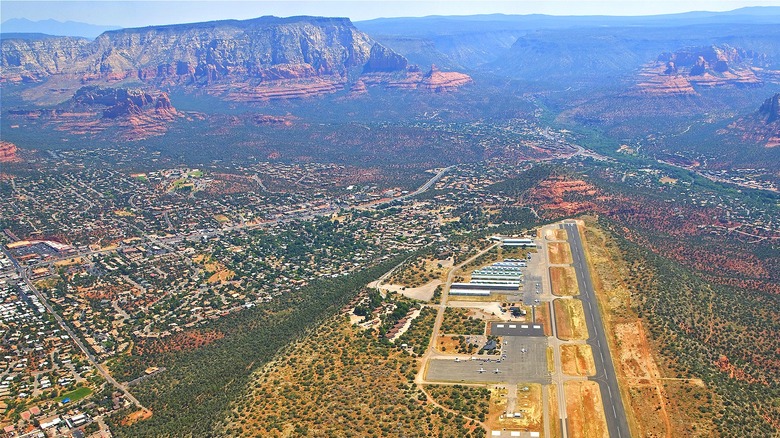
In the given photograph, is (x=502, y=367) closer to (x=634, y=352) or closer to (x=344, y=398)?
(x=634, y=352)

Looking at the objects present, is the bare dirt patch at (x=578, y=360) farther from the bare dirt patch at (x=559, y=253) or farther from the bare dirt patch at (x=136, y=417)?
the bare dirt patch at (x=136, y=417)

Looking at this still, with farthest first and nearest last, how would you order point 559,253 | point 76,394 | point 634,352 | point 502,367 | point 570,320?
point 559,253, point 570,320, point 76,394, point 634,352, point 502,367

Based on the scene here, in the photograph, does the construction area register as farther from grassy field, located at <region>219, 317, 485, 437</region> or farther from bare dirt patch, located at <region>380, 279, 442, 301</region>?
grassy field, located at <region>219, 317, 485, 437</region>

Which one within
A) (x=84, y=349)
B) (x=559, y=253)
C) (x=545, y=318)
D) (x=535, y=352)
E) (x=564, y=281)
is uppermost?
(x=535, y=352)

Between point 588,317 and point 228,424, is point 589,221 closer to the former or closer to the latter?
point 588,317

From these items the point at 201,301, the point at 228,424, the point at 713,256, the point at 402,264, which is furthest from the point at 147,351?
the point at 713,256

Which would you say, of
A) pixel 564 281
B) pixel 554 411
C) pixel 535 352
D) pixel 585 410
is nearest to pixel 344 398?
pixel 554 411

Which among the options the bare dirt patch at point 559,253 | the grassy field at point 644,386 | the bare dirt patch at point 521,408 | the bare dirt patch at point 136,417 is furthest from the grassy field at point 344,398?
the bare dirt patch at point 559,253
